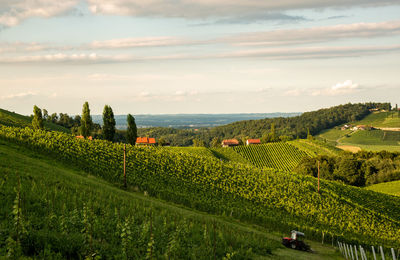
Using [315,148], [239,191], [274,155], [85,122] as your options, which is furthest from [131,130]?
[315,148]

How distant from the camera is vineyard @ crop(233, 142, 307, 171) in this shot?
126 meters

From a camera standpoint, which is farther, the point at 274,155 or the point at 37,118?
the point at 274,155

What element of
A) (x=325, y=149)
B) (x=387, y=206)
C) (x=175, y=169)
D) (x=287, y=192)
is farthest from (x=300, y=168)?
(x=175, y=169)

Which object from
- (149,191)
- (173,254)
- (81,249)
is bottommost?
(149,191)

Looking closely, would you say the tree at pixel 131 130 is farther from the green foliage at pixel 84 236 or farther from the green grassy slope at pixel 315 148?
the green grassy slope at pixel 315 148

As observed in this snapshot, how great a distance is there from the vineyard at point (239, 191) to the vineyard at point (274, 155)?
60297 mm

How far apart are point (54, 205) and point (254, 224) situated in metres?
26.8

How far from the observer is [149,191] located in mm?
43062

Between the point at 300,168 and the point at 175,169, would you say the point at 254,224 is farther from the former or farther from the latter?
the point at 300,168

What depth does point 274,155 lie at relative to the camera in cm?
13625

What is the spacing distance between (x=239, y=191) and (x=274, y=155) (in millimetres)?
87325

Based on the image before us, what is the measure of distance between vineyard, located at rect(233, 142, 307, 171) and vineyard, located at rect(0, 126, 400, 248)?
6030 centimetres

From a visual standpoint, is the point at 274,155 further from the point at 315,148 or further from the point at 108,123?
the point at 108,123

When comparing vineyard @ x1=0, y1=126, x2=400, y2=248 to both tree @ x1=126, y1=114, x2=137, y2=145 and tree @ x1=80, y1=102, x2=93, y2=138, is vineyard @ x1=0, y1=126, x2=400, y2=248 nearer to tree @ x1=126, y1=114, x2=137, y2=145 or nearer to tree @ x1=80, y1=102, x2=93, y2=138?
tree @ x1=126, y1=114, x2=137, y2=145
